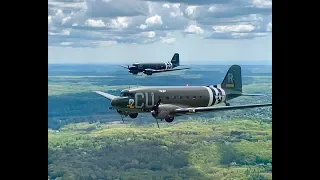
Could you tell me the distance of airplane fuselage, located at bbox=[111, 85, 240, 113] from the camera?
1.25m

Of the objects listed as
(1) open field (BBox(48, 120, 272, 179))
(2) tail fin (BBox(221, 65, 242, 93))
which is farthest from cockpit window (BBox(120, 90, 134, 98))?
(2) tail fin (BBox(221, 65, 242, 93))

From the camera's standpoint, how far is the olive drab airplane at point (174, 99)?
3.99 feet

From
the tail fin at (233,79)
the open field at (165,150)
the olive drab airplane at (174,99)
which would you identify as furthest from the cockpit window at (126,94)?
the tail fin at (233,79)

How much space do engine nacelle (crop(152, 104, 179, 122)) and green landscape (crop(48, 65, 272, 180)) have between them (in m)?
0.03

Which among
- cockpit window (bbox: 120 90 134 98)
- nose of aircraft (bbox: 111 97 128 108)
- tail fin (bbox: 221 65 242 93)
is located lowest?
nose of aircraft (bbox: 111 97 128 108)

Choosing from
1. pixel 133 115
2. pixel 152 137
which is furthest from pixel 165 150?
pixel 133 115

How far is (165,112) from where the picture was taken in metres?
1.25

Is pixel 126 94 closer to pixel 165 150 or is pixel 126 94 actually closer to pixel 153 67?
pixel 153 67

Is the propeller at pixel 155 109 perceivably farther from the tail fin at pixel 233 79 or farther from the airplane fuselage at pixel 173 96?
the tail fin at pixel 233 79

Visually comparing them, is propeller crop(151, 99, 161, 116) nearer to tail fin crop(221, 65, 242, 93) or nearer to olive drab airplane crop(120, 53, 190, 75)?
olive drab airplane crop(120, 53, 190, 75)
